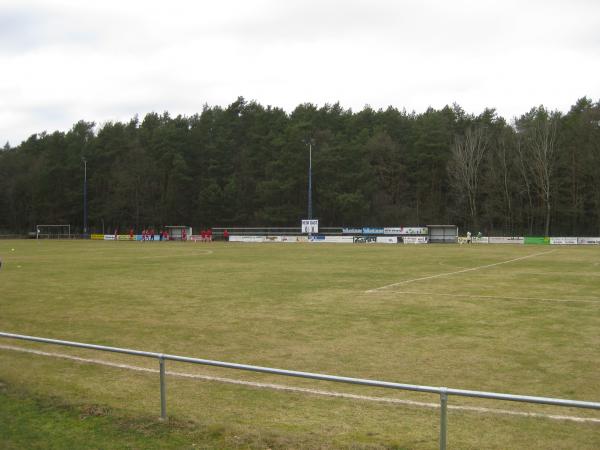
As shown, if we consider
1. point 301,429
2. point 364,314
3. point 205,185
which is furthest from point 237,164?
point 301,429

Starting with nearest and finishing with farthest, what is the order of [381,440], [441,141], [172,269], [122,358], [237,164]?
[381,440], [122,358], [172,269], [441,141], [237,164]

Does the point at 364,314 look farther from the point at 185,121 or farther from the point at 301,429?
the point at 185,121

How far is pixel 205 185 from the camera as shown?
98125 millimetres

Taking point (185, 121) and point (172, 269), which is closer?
point (172, 269)

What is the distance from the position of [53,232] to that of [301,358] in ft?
334

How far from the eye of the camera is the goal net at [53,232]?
9681cm

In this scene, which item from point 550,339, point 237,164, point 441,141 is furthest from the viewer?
point 237,164

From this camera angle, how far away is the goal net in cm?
9681

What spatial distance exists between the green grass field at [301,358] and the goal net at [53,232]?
262 ft

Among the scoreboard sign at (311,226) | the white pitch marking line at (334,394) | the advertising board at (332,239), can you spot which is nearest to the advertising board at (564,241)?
the advertising board at (332,239)

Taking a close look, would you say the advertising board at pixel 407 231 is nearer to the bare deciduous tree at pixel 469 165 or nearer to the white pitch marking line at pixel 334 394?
the bare deciduous tree at pixel 469 165

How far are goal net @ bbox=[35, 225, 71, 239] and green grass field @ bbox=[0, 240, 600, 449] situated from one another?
262ft

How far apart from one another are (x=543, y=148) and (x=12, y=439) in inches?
3413

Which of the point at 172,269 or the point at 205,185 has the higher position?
the point at 205,185
